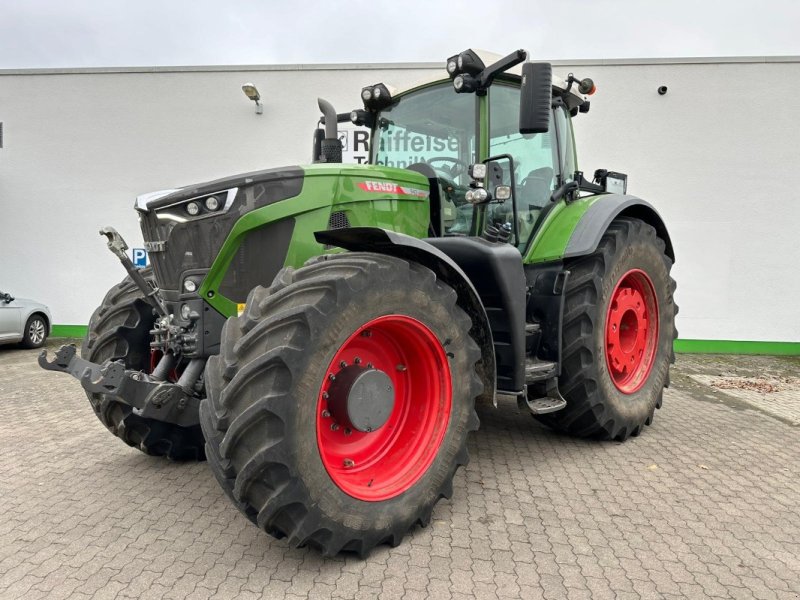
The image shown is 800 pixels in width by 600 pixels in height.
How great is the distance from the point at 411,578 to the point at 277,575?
56 cm

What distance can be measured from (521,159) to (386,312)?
1966 mm

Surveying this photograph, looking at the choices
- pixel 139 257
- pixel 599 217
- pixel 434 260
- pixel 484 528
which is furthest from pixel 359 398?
pixel 139 257

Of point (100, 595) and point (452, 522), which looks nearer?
point (100, 595)

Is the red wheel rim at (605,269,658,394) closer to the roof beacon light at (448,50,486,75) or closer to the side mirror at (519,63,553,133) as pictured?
the side mirror at (519,63,553,133)

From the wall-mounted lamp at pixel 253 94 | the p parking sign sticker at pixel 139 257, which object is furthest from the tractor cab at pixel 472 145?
the p parking sign sticker at pixel 139 257

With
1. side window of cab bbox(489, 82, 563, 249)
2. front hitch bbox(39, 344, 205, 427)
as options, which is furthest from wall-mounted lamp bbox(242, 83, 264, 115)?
front hitch bbox(39, 344, 205, 427)

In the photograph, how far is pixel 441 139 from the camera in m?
3.78

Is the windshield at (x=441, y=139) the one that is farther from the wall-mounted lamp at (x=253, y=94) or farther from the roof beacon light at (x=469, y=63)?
the wall-mounted lamp at (x=253, y=94)

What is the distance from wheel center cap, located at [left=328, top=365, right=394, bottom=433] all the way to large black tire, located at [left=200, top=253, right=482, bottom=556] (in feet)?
0.34

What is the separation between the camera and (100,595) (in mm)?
2148

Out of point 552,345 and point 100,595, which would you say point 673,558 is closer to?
point 552,345

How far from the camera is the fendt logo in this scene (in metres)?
3.17

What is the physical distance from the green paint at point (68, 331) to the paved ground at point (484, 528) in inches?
245

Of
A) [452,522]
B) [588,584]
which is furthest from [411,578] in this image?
[588,584]
